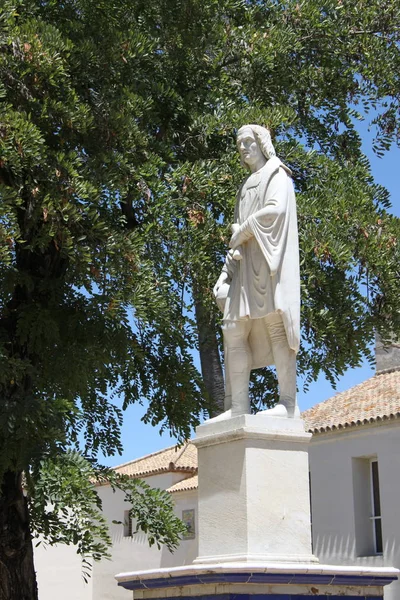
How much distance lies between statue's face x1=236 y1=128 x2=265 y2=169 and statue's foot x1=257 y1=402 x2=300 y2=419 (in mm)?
1901

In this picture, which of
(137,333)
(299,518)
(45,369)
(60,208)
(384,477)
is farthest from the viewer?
(384,477)

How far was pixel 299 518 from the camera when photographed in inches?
291

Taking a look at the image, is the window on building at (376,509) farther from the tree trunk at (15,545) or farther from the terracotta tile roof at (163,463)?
the tree trunk at (15,545)

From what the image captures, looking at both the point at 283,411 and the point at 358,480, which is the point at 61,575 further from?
the point at 283,411

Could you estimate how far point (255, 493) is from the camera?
7215 mm

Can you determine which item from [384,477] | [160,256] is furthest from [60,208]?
[384,477]

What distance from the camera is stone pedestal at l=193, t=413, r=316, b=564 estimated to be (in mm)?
7160

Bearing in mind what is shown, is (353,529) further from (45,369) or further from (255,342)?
(255,342)

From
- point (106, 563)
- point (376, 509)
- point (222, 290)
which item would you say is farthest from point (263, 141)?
point (106, 563)

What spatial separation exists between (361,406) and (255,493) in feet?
52.9

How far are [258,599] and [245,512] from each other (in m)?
0.61

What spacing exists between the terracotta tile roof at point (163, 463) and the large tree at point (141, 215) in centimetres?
1403

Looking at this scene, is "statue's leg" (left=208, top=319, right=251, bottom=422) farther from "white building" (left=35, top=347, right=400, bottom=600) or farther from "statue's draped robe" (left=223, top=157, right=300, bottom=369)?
"white building" (left=35, top=347, right=400, bottom=600)

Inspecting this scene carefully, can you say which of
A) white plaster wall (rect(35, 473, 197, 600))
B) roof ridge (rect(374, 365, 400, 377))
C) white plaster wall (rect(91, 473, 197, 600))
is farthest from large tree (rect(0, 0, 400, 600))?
white plaster wall (rect(35, 473, 197, 600))
